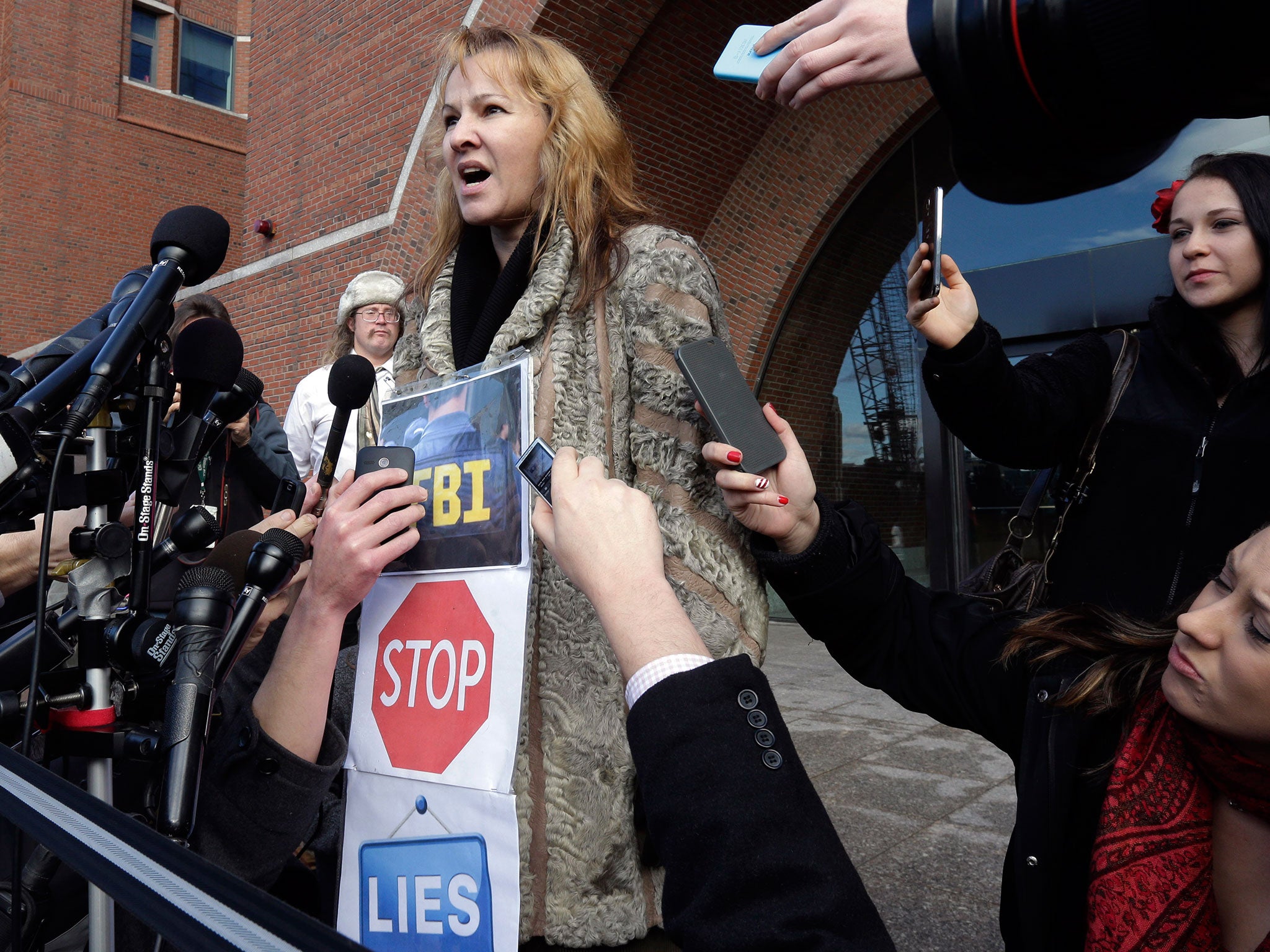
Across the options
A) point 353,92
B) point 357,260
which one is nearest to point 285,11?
point 353,92

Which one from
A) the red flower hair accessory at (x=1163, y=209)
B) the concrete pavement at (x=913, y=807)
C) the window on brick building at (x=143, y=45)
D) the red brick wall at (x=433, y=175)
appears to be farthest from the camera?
the window on brick building at (x=143, y=45)

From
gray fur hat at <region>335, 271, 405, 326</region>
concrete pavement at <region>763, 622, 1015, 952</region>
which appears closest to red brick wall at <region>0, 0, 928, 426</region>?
gray fur hat at <region>335, 271, 405, 326</region>

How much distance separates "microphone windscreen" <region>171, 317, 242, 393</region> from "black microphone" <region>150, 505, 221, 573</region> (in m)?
0.22

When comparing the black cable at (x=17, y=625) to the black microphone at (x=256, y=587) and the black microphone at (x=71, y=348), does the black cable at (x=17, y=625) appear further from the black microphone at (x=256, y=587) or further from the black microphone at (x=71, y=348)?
the black microphone at (x=256, y=587)

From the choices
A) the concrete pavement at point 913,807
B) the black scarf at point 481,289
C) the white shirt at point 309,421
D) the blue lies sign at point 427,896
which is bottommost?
the concrete pavement at point 913,807

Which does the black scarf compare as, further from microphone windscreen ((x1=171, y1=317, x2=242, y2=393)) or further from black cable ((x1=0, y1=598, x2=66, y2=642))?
black cable ((x1=0, y1=598, x2=66, y2=642))

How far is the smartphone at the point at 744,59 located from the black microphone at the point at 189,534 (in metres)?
0.90

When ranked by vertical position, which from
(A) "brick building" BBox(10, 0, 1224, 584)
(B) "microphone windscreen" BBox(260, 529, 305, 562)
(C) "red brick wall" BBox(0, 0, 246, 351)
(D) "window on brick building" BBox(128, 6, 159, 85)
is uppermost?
(D) "window on brick building" BBox(128, 6, 159, 85)

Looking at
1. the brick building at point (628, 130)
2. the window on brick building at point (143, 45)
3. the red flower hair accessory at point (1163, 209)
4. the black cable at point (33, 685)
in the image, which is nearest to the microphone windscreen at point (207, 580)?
the black cable at point (33, 685)

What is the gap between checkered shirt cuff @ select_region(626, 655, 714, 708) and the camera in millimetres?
775

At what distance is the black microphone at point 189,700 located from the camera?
1018 millimetres

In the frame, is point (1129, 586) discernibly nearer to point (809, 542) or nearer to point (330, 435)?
point (809, 542)

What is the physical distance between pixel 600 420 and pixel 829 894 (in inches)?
32.6

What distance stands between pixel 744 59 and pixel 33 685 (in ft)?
3.58
